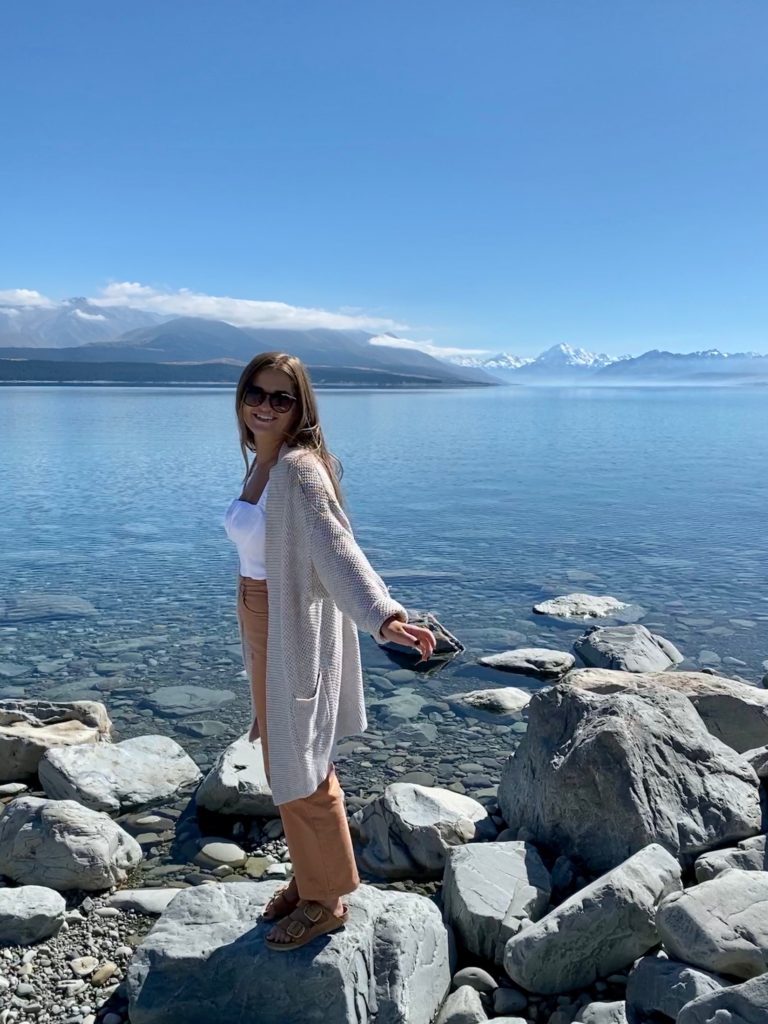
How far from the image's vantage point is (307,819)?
3734 mm

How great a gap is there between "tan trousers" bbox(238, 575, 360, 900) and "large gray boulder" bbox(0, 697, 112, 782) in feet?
13.2

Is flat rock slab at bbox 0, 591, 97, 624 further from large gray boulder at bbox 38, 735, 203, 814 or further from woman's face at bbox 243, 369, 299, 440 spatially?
woman's face at bbox 243, 369, 299, 440

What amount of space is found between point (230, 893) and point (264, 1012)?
701 mm

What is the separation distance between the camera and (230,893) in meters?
4.39

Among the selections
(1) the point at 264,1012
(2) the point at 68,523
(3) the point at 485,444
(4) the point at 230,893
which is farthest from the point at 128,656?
(3) the point at 485,444

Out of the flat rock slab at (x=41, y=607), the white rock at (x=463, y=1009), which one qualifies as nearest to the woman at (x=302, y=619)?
the white rock at (x=463, y=1009)

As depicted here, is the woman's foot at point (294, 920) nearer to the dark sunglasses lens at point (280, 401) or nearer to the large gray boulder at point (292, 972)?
the large gray boulder at point (292, 972)

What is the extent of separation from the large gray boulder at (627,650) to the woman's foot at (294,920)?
20.5 ft

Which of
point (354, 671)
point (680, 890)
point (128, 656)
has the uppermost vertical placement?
point (354, 671)

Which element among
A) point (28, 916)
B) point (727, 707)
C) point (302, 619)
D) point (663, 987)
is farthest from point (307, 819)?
point (727, 707)

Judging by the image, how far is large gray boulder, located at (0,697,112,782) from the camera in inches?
276

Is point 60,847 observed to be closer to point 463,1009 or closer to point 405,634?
point 463,1009

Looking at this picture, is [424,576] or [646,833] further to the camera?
[424,576]

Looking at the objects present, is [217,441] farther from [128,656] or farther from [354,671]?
[354,671]
